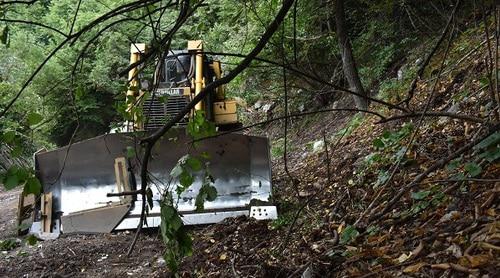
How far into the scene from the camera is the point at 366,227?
3631 millimetres

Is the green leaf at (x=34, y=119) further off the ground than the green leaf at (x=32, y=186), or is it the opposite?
the green leaf at (x=34, y=119)

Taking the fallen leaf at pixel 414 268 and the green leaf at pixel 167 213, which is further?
the fallen leaf at pixel 414 268

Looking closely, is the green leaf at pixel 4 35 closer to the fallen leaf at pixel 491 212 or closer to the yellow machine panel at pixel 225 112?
the fallen leaf at pixel 491 212

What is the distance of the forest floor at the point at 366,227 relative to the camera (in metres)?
2.86

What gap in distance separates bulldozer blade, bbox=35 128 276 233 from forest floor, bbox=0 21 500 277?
1.33 ft

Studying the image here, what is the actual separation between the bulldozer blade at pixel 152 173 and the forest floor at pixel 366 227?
1.33 ft

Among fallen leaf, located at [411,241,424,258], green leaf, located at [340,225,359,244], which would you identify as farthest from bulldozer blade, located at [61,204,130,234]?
fallen leaf, located at [411,241,424,258]

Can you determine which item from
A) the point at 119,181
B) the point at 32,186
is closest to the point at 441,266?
the point at 32,186

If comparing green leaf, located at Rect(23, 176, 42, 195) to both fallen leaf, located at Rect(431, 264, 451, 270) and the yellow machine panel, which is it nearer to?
fallen leaf, located at Rect(431, 264, 451, 270)

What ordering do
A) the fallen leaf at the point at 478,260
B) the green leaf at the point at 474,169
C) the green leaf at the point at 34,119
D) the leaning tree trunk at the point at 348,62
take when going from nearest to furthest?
the green leaf at the point at 34,119 < the fallen leaf at the point at 478,260 < the green leaf at the point at 474,169 < the leaning tree trunk at the point at 348,62

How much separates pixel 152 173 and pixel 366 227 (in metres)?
4.01

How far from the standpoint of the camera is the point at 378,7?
7574 mm

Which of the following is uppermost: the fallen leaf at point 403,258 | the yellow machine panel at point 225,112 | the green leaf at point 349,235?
the yellow machine panel at point 225,112

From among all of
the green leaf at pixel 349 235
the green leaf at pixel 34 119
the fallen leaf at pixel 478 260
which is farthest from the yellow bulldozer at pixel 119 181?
the green leaf at pixel 34 119
